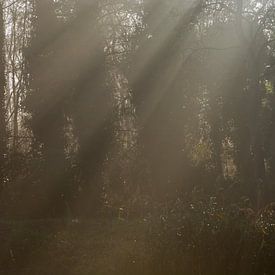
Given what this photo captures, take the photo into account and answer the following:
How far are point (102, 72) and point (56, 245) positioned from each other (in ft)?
35.4

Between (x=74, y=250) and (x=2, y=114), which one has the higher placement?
(x=2, y=114)

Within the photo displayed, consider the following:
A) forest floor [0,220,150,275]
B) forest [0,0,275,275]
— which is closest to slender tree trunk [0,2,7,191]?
forest [0,0,275,275]

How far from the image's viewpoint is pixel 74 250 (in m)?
9.95

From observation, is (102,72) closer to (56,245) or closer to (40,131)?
(40,131)

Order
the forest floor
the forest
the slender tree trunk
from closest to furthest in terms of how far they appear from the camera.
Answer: the forest floor → the forest → the slender tree trunk

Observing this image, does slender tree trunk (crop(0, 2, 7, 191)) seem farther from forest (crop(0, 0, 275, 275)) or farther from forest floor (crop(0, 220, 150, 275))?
forest floor (crop(0, 220, 150, 275))

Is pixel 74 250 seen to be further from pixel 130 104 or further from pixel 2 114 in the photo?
pixel 130 104

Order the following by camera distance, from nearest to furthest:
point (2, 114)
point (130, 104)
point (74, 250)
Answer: point (74, 250) → point (2, 114) → point (130, 104)

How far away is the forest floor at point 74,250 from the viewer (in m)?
8.62

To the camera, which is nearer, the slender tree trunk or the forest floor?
the forest floor

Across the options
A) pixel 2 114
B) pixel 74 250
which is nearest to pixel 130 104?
pixel 2 114

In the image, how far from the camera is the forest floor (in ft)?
28.3

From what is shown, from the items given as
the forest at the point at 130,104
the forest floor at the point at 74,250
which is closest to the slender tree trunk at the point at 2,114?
the forest at the point at 130,104

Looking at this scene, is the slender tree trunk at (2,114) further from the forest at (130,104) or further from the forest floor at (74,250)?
the forest floor at (74,250)
